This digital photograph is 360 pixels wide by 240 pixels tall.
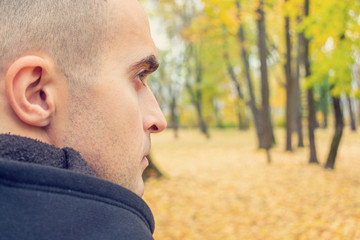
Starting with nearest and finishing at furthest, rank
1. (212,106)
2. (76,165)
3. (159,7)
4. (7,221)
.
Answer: (7,221) → (76,165) → (159,7) → (212,106)

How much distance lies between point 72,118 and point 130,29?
0.31 metres

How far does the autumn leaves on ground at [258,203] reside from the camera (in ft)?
16.3

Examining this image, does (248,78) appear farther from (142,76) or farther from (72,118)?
(72,118)

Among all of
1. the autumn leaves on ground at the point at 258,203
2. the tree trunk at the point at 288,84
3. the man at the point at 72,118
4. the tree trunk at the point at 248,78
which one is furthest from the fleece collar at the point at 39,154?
the tree trunk at the point at 248,78

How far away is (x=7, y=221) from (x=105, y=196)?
0.66 feet

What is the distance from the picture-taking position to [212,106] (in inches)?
1626

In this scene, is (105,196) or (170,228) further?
(170,228)

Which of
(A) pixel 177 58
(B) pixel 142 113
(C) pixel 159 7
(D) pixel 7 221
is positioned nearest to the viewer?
(D) pixel 7 221

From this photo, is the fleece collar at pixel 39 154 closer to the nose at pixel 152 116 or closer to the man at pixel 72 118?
the man at pixel 72 118

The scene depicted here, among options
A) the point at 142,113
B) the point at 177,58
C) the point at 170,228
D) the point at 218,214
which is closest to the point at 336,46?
the point at 218,214

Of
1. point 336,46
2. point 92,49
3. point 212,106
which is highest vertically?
point 92,49

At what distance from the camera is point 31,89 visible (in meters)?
0.82

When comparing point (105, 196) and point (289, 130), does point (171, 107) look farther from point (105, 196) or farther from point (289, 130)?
point (105, 196)

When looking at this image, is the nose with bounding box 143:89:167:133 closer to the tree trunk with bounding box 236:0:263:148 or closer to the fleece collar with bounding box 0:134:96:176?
the fleece collar with bounding box 0:134:96:176
